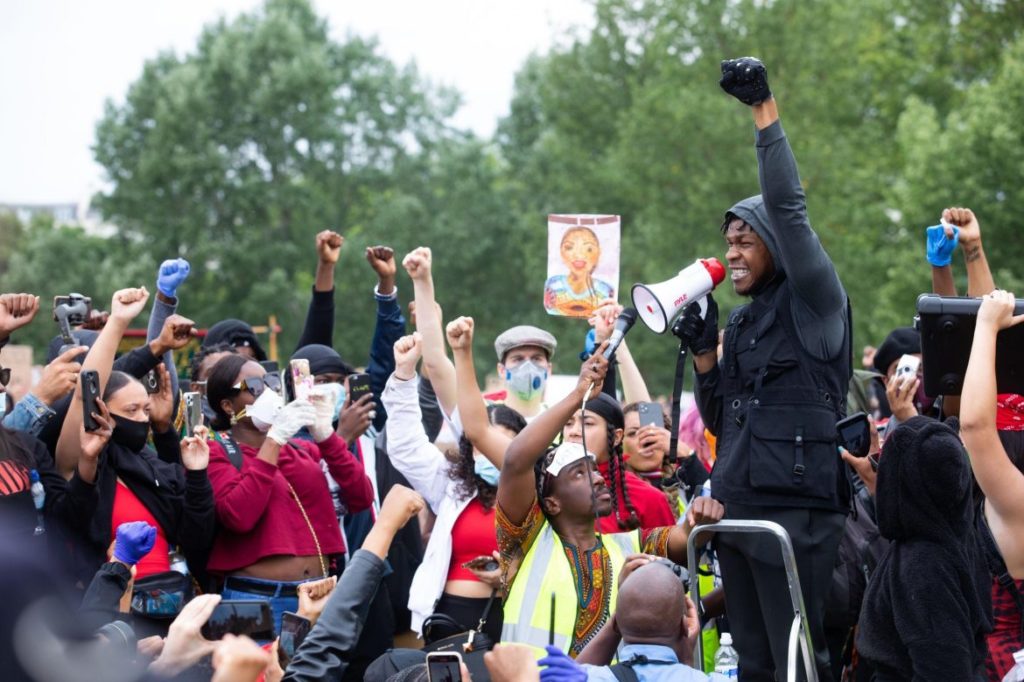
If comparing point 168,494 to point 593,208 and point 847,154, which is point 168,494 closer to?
point 847,154

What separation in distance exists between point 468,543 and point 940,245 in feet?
8.99

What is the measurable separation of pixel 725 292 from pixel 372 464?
19796mm

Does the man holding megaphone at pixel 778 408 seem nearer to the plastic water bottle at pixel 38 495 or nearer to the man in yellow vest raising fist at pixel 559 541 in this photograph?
the man in yellow vest raising fist at pixel 559 541

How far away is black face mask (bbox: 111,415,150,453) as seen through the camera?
21.0ft

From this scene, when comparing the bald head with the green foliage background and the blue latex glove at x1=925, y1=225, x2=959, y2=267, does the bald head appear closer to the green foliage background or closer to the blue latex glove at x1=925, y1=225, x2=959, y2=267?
the blue latex glove at x1=925, y1=225, x2=959, y2=267

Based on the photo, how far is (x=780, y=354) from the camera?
17.1ft

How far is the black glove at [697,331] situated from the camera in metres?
5.46

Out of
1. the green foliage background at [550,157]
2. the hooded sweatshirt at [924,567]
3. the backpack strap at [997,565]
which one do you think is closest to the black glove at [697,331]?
the hooded sweatshirt at [924,567]

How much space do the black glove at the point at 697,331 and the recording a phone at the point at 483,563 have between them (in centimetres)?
163

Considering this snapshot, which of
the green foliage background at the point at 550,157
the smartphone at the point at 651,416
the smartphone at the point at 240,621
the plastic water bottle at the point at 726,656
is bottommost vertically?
the plastic water bottle at the point at 726,656

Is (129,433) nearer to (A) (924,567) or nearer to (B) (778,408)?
(B) (778,408)

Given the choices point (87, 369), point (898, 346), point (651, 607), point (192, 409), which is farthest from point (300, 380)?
point (898, 346)

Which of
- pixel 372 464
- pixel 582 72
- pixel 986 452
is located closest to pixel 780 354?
pixel 986 452

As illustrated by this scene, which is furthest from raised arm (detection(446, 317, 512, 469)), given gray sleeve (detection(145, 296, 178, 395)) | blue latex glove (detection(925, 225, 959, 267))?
blue latex glove (detection(925, 225, 959, 267))
